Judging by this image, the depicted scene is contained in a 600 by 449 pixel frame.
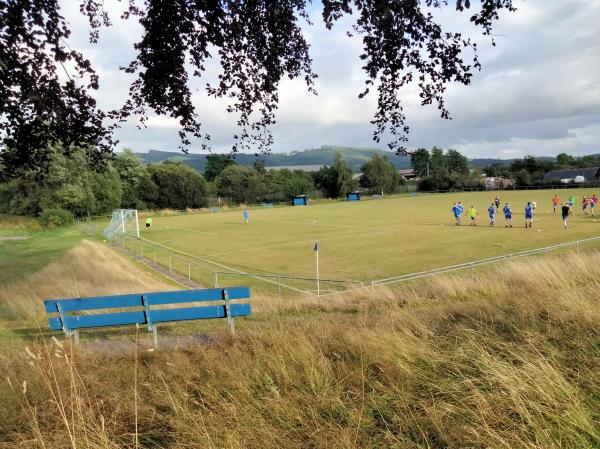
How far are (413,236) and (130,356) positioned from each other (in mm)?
27761

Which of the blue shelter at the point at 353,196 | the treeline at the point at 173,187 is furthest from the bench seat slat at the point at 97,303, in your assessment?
the blue shelter at the point at 353,196

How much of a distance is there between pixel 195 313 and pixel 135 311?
3.06ft

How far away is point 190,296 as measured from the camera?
7184mm

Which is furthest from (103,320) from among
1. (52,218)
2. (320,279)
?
(52,218)

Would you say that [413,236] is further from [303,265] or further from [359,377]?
[359,377]

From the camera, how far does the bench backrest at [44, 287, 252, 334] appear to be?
269 inches

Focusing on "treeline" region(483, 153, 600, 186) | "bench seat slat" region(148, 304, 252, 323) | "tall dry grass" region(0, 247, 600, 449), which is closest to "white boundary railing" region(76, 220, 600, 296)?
"bench seat slat" region(148, 304, 252, 323)

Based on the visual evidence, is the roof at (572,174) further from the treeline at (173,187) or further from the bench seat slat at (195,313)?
the bench seat slat at (195,313)

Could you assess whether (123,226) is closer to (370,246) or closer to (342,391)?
(370,246)

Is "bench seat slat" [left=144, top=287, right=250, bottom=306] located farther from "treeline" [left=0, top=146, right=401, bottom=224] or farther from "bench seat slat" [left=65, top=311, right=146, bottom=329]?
"treeline" [left=0, top=146, right=401, bottom=224]

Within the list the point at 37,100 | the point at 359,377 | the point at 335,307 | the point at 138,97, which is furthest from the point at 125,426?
the point at 335,307

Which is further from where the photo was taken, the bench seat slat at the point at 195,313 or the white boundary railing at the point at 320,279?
the white boundary railing at the point at 320,279

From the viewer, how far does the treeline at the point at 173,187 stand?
65.5 m

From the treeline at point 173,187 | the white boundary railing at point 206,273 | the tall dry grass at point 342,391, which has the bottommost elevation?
the white boundary railing at point 206,273
